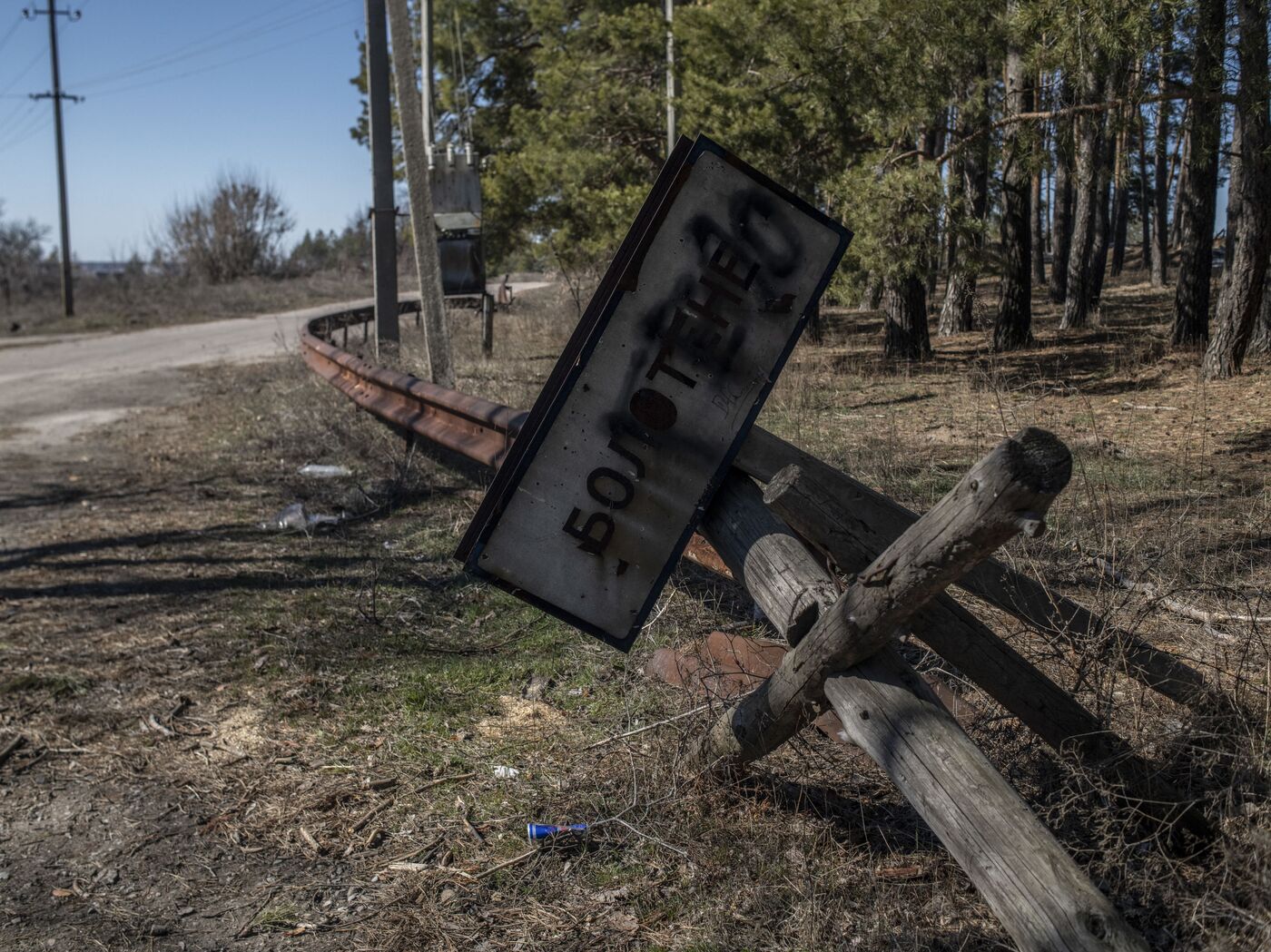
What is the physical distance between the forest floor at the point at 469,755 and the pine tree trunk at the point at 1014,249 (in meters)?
6.29

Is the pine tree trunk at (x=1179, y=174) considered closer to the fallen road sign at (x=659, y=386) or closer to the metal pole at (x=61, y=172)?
the fallen road sign at (x=659, y=386)

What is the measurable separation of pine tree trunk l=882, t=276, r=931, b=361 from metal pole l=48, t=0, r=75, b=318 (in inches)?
1064

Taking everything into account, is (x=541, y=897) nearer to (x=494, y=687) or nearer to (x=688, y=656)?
(x=688, y=656)

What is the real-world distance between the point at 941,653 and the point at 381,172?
389 inches

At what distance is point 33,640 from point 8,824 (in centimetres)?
177

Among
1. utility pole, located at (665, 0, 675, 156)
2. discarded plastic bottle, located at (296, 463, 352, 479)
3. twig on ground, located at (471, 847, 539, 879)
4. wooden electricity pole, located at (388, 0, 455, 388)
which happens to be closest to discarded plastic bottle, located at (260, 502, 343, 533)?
discarded plastic bottle, located at (296, 463, 352, 479)

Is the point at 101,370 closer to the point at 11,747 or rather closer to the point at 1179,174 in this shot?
the point at 11,747

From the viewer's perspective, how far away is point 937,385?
1188 centimetres

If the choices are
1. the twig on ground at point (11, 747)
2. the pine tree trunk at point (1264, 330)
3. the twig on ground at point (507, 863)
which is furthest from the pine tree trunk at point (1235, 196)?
the twig on ground at point (11, 747)

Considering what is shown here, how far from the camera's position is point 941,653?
3.07 m

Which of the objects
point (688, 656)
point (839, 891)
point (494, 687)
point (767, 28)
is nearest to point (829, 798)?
point (839, 891)

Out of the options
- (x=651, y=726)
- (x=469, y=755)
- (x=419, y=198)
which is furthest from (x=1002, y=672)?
(x=419, y=198)

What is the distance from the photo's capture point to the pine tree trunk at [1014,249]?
12.9m

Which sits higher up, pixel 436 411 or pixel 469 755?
pixel 436 411
